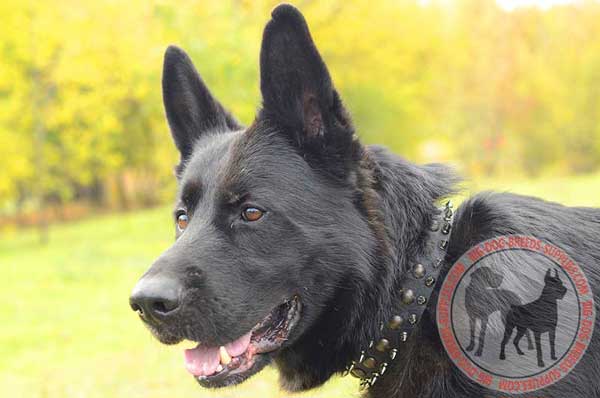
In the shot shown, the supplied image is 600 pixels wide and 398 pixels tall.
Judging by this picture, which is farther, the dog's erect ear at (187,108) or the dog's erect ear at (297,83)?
the dog's erect ear at (187,108)

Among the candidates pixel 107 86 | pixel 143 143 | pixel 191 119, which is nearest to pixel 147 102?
pixel 107 86

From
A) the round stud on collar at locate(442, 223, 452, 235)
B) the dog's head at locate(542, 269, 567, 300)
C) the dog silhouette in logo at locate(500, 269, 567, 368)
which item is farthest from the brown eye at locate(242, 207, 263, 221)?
the dog's head at locate(542, 269, 567, 300)

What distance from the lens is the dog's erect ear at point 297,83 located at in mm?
2535

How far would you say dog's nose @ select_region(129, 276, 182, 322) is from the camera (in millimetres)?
2322

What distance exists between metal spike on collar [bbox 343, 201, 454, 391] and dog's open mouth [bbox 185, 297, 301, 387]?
1.06ft

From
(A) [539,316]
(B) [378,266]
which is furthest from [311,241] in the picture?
(A) [539,316]

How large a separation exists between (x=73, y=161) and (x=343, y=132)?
A: 2624 centimetres

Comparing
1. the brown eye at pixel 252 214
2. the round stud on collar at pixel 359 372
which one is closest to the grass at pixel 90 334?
the round stud on collar at pixel 359 372

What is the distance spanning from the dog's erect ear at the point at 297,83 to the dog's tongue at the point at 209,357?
853 mm

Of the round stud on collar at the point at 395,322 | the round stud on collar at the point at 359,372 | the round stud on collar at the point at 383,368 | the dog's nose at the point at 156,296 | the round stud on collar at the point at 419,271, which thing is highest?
the round stud on collar at the point at 419,271

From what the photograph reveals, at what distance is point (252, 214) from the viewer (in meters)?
2.57

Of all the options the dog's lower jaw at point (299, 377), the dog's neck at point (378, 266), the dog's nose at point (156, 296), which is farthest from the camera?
the dog's lower jaw at point (299, 377)

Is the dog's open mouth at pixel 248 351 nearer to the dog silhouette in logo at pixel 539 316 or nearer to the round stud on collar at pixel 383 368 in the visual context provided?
the round stud on collar at pixel 383 368

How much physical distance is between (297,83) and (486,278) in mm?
1061
